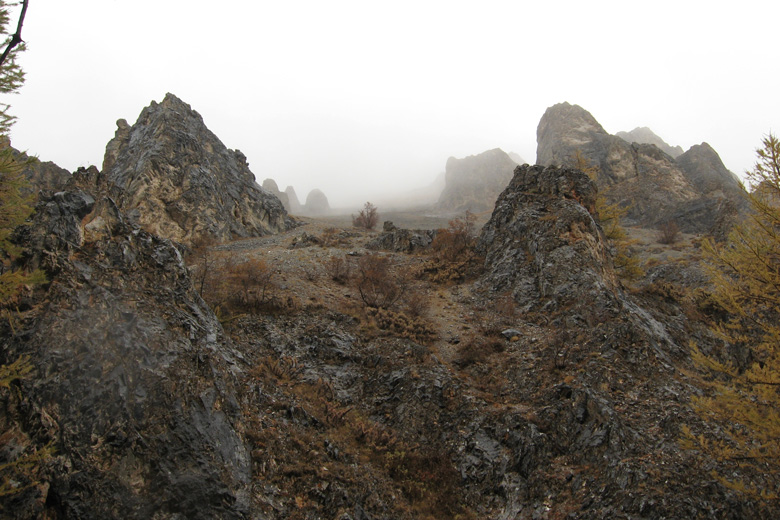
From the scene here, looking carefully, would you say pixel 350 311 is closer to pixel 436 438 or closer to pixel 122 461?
pixel 436 438

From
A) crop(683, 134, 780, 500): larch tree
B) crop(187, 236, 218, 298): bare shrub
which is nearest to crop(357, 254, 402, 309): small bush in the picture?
crop(187, 236, 218, 298): bare shrub

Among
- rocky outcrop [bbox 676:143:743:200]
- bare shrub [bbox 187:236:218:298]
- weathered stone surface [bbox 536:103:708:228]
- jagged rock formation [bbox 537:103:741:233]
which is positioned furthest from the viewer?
rocky outcrop [bbox 676:143:743:200]

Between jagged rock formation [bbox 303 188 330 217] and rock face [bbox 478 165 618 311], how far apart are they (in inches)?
3639

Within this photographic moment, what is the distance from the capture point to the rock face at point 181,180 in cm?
3141

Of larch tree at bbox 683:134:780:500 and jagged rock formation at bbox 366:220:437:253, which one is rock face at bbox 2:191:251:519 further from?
jagged rock formation at bbox 366:220:437:253

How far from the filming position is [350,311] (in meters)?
19.2

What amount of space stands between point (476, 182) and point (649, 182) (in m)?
48.2

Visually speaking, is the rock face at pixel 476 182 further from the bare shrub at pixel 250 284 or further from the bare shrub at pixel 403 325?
the bare shrub at pixel 250 284

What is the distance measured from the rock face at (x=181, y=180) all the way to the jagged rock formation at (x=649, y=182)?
1533 inches

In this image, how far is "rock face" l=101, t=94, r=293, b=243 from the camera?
103 ft

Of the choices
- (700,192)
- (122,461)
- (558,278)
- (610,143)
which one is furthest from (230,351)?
(610,143)

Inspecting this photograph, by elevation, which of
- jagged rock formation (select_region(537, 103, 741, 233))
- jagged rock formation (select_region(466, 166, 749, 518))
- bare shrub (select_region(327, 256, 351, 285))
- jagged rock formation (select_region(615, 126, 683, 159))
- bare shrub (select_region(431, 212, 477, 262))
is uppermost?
jagged rock formation (select_region(615, 126, 683, 159))

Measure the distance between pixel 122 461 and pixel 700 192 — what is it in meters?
62.4

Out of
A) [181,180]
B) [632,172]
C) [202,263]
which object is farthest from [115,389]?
[632,172]
